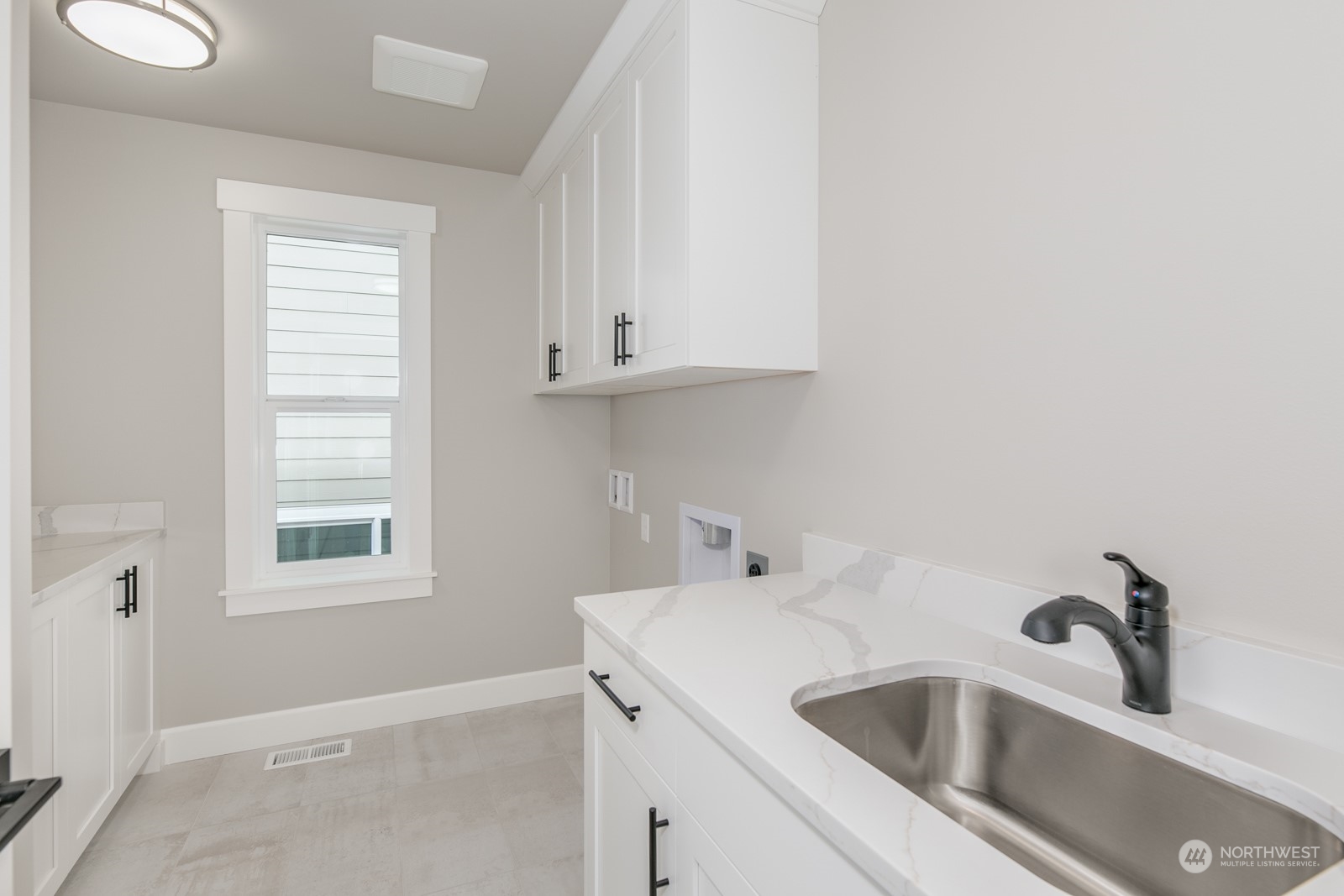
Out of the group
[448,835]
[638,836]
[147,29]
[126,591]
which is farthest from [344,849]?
[147,29]

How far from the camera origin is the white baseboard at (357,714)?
2.59 metres

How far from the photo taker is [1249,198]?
2.84 feet

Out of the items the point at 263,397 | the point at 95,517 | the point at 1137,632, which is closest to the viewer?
the point at 1137,632

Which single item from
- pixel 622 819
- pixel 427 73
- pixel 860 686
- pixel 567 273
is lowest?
pixel 622 819

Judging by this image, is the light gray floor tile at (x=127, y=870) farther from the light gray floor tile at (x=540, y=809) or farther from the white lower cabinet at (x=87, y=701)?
the light gray floor tile at (x=540, y=809)

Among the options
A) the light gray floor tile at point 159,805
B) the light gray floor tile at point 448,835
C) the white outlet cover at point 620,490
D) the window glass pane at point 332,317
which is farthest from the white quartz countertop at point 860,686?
the window glass pane at point 332,317

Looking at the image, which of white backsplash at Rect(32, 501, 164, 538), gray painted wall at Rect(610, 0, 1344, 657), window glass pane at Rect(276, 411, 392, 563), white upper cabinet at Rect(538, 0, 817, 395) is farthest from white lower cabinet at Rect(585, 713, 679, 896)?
white backsplash at Rect(32, 501, 164, 538)

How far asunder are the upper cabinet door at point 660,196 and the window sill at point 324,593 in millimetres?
1714

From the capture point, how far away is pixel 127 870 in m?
1.92

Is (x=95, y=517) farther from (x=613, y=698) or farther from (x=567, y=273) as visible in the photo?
(x=613, y=698)

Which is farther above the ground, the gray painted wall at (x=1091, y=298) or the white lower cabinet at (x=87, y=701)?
the gray painted wall at (x=1091, y=298)

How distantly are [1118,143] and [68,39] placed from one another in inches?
113

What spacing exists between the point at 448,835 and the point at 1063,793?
6.24ft

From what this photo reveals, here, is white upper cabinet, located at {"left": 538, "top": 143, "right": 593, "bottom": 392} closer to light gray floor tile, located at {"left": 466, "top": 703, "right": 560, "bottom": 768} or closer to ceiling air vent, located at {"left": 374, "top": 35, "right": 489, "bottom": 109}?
ceiling air vent, located at {"left": 374, "top": 35, "right": 489, "bottom": 109}
